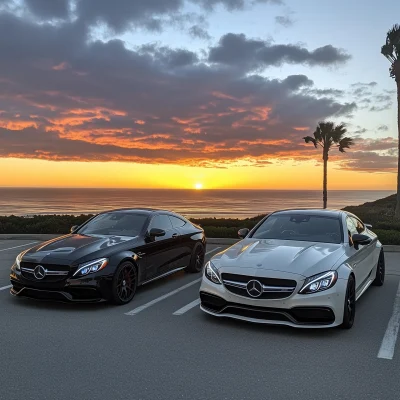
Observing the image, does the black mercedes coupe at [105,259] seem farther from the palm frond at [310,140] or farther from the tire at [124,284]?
the palm frond at [310,140]

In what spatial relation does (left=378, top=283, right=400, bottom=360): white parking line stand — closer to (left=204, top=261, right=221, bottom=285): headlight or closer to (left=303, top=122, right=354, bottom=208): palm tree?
(left=204, top=261, right=221, bottom=285): headlight

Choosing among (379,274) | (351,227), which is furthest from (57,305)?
(379,274)

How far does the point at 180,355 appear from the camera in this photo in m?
4.61

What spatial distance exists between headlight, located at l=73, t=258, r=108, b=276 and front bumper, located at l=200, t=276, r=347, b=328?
203 centimetres

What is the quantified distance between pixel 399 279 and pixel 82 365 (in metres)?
6.91

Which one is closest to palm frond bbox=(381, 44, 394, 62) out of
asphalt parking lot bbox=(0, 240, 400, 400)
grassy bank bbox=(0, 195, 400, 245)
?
grassy bank bbox=(0, 195, 400, 245)

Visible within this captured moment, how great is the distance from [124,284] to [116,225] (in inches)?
60.2

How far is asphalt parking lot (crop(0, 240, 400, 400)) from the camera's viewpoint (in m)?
3.81

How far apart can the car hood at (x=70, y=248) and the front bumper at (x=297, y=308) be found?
7.76ft

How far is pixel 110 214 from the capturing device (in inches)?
332

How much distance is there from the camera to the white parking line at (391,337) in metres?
4.73

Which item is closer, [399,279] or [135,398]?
[135,398]

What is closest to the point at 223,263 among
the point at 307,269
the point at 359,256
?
the point at 307,269

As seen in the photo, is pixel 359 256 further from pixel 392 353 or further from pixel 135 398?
pixel 135 398
